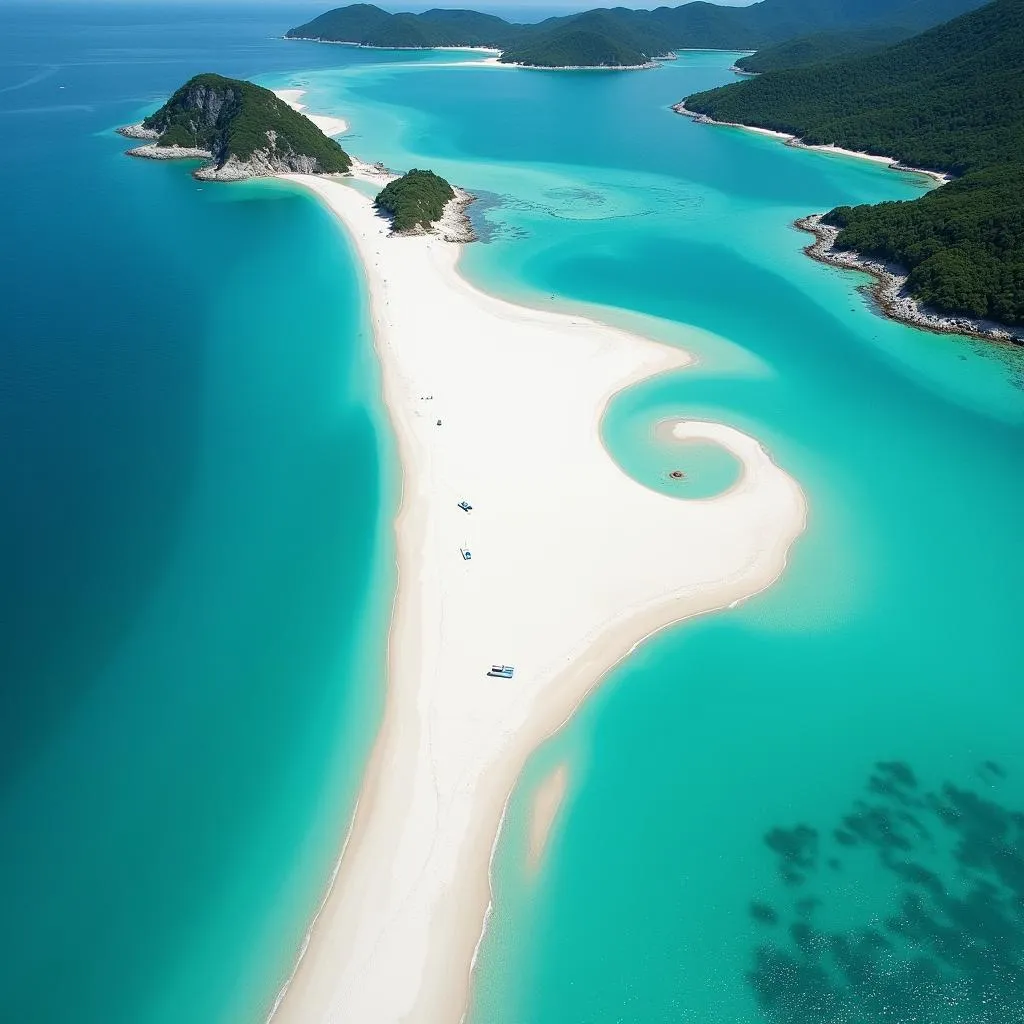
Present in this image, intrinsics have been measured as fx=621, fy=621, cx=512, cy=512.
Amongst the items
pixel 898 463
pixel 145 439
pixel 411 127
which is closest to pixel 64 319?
pixel 145 439

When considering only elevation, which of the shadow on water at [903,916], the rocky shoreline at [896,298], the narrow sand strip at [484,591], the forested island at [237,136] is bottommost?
the shadow on water at [903,916]

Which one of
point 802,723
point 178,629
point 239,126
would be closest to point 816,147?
point 239,126

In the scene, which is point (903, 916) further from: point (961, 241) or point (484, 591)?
point (961, 241)

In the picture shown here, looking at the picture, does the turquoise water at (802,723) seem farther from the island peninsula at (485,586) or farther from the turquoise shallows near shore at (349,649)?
the island peninsula at (485,586)

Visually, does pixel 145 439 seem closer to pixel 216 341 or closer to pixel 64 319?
pixel 216 341

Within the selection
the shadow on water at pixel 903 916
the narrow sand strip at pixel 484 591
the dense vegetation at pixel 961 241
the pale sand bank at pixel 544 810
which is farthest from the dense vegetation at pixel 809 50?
the pale sand bank at pixel 544 810

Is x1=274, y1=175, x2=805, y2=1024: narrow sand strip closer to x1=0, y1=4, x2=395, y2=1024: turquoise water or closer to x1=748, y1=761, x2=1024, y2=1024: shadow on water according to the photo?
x1=0, y1=4, x2=395, y2=1024: turquoise water
